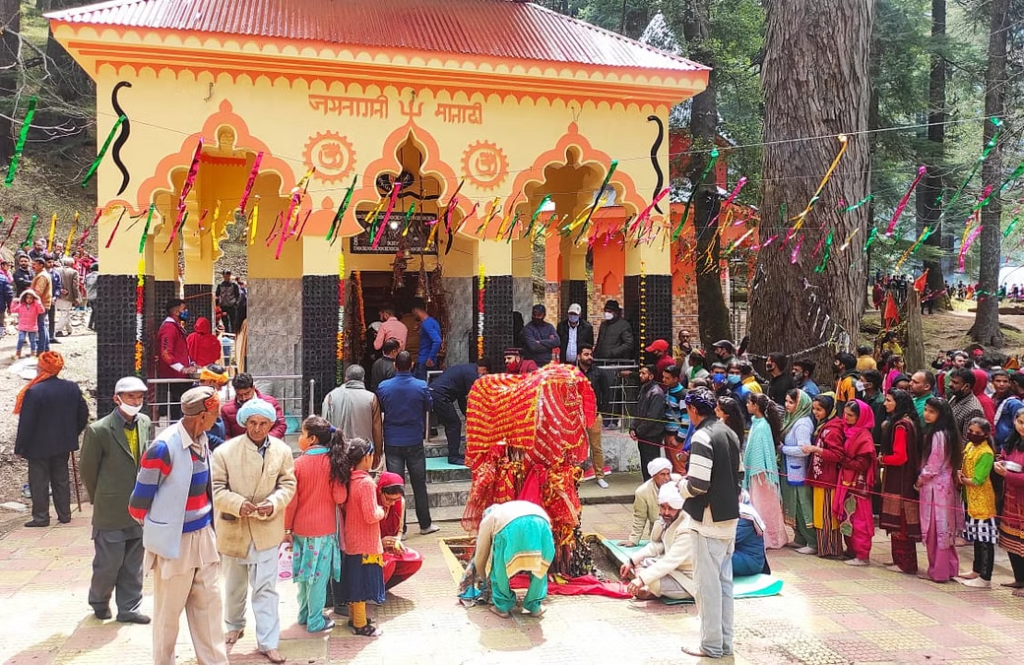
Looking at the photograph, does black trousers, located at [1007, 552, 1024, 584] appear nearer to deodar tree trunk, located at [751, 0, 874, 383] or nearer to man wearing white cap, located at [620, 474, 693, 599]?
man wearing white cap, located at [620, 474, 693, 599]

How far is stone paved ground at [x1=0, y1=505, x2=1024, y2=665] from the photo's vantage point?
18.2 ft

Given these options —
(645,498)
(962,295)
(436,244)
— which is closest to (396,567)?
(645,498)

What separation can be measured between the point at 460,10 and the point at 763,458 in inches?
338

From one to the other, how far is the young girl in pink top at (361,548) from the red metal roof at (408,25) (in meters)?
6.45

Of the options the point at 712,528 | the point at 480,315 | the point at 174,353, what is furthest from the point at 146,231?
the point at 712,528

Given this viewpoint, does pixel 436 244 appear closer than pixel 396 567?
No

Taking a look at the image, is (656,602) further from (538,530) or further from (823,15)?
(823,15)

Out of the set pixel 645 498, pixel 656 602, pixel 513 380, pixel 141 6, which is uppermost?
pixel 141 6

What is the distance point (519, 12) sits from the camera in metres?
13.2

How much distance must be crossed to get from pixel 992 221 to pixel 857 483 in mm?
16689

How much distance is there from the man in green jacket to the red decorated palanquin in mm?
2741

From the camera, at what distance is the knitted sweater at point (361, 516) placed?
5.81 m

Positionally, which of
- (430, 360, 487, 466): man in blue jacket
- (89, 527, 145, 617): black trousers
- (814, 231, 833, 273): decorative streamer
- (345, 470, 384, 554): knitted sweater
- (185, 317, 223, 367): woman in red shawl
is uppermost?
(814, 231, 833, 273): decorative streamer

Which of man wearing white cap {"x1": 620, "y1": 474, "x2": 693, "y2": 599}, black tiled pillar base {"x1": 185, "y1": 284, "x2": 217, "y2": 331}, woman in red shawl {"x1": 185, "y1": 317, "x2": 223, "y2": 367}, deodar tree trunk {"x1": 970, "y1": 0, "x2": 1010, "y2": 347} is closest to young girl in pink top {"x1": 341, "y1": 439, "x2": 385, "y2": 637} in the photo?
man wearing white cap {"x1": 620, "y1": 474, "x2": 693, "y2": 599}
